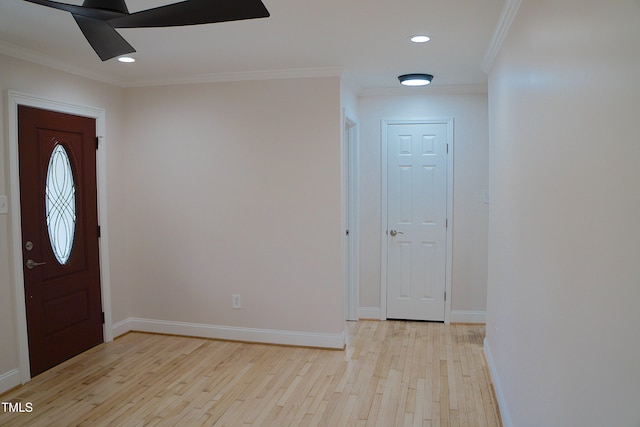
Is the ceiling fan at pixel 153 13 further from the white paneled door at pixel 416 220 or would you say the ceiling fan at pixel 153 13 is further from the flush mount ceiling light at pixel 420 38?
the white paneled door at pixel 416 220

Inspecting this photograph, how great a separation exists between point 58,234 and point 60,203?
0.26m

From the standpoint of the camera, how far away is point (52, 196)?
3.92 meters

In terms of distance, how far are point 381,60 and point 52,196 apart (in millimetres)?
2866

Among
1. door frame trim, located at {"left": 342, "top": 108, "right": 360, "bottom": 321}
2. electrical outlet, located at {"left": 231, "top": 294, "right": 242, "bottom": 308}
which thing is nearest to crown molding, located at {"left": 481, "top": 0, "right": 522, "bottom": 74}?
door frame trim, located at {"left": 342, "top": 108, "right": 360, "bottom": 321}

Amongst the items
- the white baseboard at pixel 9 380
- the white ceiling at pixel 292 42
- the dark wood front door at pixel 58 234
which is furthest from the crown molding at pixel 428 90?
the white baseboard at pixel 9 380

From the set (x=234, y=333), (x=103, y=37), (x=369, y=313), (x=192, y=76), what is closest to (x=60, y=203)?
(x=192, y=76)

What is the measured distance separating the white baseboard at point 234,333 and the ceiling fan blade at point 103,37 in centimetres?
294

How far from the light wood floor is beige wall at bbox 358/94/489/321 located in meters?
0.65

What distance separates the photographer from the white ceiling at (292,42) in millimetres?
2746

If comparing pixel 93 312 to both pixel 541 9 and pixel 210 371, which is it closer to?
pixel 210 371

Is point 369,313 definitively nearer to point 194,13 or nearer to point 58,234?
point 58,234

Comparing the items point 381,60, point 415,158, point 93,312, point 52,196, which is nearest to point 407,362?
point 415,158

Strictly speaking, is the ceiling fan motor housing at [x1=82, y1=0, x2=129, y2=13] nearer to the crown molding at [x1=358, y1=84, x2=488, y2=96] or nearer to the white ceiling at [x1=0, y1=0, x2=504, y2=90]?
the white ceiling at [x1=0, y1=0, x2=504, y2=90]

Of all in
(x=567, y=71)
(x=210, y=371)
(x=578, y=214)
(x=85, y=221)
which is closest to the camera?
(x=578, y=214)
